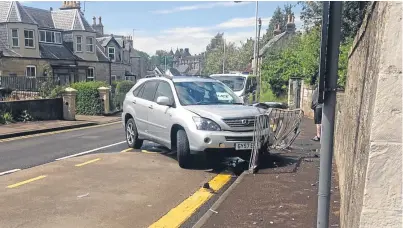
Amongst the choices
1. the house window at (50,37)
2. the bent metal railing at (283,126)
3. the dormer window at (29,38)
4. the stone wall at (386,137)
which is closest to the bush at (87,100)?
the bent metal railing at (283,126)

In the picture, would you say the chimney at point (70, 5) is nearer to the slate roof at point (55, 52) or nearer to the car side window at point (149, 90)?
the slate roof at point (55, 52)

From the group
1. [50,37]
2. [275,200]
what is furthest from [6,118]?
[50,37]

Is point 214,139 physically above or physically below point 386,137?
below

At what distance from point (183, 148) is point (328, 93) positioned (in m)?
5.14

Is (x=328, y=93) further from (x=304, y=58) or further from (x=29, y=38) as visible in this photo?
(x=29, y=38)

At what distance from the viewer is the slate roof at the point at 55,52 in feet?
116

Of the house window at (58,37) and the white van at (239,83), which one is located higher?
the house window at (58,37)

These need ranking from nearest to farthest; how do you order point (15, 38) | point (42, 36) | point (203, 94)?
point (203, 94) → point (15, 38) → point (42, 36)

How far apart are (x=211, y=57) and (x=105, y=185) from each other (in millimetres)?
90548

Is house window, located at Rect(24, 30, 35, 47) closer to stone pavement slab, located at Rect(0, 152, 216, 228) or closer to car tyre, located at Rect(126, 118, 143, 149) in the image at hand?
car tyre, located at Rect(126, 118, 143, 149)

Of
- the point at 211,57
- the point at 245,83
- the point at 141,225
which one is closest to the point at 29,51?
the point at 245,83

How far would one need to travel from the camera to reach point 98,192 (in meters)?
5.91

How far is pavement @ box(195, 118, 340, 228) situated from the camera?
433cm

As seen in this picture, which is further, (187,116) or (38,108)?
(38,108)
